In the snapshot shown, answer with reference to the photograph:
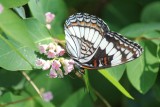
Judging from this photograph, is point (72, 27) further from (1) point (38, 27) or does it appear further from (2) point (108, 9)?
(2) point (108, 9)

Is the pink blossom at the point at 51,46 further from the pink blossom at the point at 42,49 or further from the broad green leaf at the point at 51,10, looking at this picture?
the broad green leaf at the point at 51,10

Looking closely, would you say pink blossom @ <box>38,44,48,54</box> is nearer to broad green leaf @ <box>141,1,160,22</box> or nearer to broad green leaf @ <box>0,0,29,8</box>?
broad green leaf @ <box>0,0,29,8</box>

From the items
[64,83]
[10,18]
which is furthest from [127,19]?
[10,18]

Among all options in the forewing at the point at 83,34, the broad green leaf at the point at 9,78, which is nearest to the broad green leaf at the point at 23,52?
the forewing at the point at 83,34

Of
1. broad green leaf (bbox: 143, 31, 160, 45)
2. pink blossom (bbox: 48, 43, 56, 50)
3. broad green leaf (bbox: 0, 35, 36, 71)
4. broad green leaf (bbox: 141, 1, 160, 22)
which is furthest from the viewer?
broad green leaf (bbox: 141, 1, 160, 22)

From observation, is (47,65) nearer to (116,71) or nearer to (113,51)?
(113,51)

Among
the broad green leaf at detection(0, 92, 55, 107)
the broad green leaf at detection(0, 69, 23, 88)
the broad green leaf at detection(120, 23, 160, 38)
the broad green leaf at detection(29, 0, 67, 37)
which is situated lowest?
the broad green leaf at detection(0, 92, 55, 107)

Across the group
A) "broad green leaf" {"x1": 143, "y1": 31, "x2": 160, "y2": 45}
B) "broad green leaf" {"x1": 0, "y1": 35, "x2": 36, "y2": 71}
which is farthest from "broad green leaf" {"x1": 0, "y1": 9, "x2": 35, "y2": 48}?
"broad green leaf" {"x1": 143, "y1": 31, "x2": 160, "y2": 45}

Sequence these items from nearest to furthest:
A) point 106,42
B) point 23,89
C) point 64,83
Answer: point 106,42, point 23,89, point 64,83
